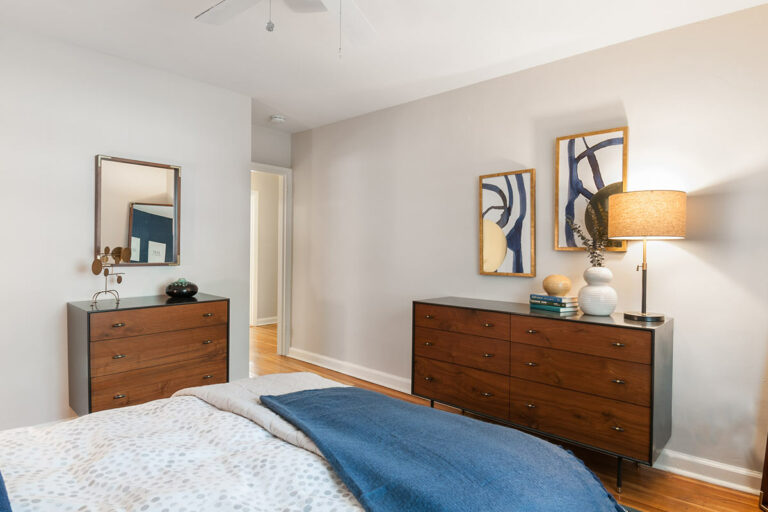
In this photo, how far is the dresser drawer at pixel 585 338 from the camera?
2.26 meters

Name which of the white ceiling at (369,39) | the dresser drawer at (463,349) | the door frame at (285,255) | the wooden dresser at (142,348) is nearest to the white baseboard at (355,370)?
the door frame at (285,255)

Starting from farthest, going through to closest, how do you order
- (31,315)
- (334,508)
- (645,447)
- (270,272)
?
(270,272) → (31,315) → (645,447) → (334,508)

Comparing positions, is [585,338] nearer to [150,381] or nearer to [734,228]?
[734,228]

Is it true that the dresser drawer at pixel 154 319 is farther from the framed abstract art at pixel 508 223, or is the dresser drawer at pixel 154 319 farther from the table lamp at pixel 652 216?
the table lamp at pixel 652 216

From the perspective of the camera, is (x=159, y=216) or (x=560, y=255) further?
(x=159, y=216)

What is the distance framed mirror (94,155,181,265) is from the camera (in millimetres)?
3090

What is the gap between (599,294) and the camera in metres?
2.57

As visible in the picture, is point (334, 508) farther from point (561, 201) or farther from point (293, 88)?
point (293, 88)

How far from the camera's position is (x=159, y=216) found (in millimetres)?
3357

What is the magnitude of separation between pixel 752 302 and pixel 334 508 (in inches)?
97.0

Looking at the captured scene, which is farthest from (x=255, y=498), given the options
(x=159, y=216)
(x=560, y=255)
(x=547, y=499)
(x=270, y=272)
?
(x=270, y=272)

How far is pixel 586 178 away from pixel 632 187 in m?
0.28

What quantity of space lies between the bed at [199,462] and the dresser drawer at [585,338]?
3.81ft

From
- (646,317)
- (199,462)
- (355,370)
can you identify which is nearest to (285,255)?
(355,370)
